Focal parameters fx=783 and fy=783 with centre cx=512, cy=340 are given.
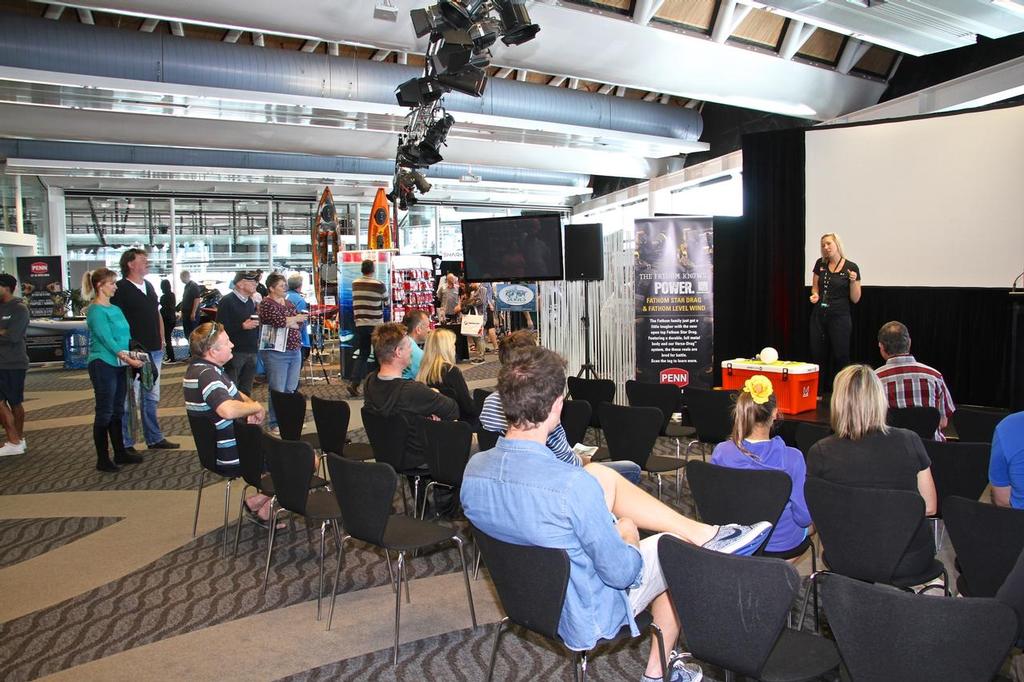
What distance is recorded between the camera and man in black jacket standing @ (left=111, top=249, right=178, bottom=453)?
6.38 meters

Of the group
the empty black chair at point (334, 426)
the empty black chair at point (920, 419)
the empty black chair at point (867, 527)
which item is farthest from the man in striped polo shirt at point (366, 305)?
the empty black chair at point (867, 527)

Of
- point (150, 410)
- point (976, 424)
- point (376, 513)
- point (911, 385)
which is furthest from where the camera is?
point (150, 410)

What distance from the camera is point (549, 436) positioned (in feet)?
11.5

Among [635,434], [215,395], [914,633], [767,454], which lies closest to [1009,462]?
[767,454]

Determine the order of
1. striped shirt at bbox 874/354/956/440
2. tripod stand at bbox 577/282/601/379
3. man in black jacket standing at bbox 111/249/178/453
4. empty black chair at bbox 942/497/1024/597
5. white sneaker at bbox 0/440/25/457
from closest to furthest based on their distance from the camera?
1. empty black chair at bbox 942/497/1024/597
2. striped shirt at bbox 874/354/956/440
3. man in black jacket standing at bbox 111/249/178/453
4. white sneaker at bbox 0/440/25/457
5. tripod stand at bbox 577/282/601/379

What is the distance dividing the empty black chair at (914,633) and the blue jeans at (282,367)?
6164 mm

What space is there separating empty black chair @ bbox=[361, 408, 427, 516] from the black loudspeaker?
11.8 feet

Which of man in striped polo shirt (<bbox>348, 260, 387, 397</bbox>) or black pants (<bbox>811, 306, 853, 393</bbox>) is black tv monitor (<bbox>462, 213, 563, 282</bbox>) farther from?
black pants (<bbox>811, 306, 853, 393</bbox>)

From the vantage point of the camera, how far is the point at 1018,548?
7.94ft

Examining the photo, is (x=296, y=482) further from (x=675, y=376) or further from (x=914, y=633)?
(x=675, y=376)

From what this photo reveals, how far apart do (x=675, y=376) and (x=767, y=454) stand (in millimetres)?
4317

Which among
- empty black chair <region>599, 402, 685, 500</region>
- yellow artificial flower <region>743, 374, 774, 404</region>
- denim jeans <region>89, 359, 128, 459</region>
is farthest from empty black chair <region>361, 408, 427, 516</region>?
denim jeans <region>89, 359, 128, 459</region>

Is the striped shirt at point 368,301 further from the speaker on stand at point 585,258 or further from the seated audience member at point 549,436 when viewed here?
the seated audience member at point 549,436

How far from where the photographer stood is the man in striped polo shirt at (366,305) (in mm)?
9328
